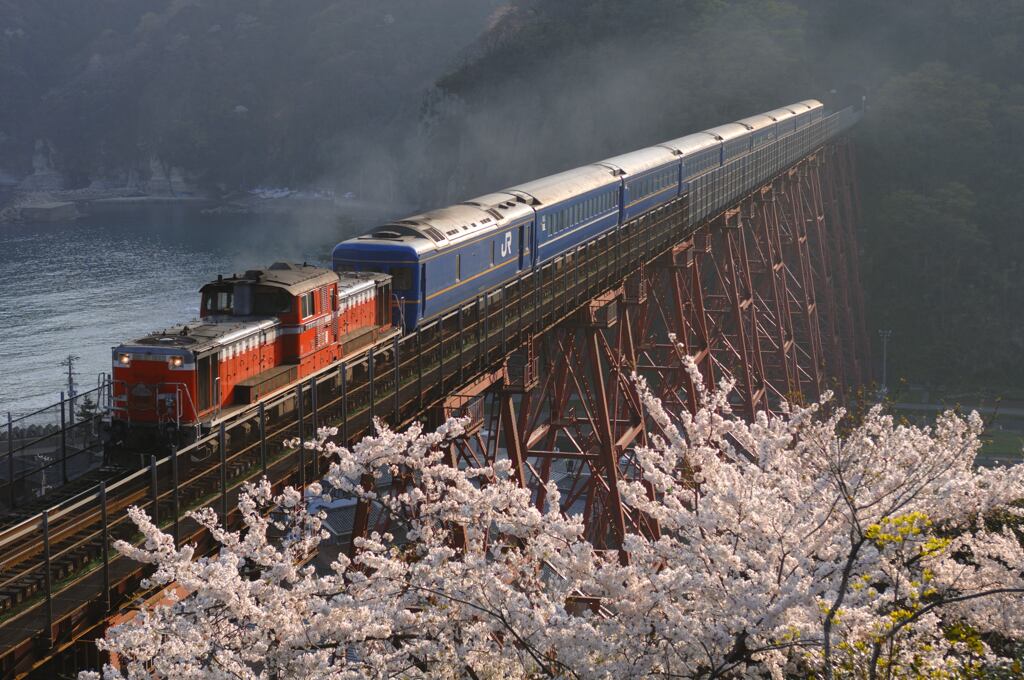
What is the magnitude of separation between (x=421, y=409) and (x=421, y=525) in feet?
16.4

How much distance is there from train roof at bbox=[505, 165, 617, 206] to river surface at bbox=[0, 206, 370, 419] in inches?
2087

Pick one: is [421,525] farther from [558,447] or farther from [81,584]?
[558,447]

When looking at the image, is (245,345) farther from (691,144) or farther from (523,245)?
(691,144)

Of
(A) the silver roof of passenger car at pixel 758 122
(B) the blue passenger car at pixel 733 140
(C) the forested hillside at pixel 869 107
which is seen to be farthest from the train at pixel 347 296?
(C) the forested hillside at pixel 869 107

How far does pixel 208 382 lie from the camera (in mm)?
18844

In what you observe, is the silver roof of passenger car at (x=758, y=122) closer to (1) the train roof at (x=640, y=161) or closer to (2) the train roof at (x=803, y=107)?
(2) the train roof at (x=803, y=107)

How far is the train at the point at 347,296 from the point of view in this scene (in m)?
18.5

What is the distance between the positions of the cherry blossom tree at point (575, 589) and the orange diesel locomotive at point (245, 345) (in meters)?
4.15

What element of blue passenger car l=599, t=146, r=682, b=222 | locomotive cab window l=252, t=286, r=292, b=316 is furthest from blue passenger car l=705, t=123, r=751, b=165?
locomotive cab window l=252, t=286, r=292, b=316

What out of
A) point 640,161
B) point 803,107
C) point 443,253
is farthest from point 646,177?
point 803,107

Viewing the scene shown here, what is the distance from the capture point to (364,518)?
17469 millimetres

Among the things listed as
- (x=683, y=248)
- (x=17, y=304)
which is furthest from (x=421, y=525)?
(x=17, y=304)

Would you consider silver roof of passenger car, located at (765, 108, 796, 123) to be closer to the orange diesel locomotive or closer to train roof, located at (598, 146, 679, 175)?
train roof, located at (598, 146, 679, 175)

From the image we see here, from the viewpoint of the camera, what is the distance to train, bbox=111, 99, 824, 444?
18.5 m
